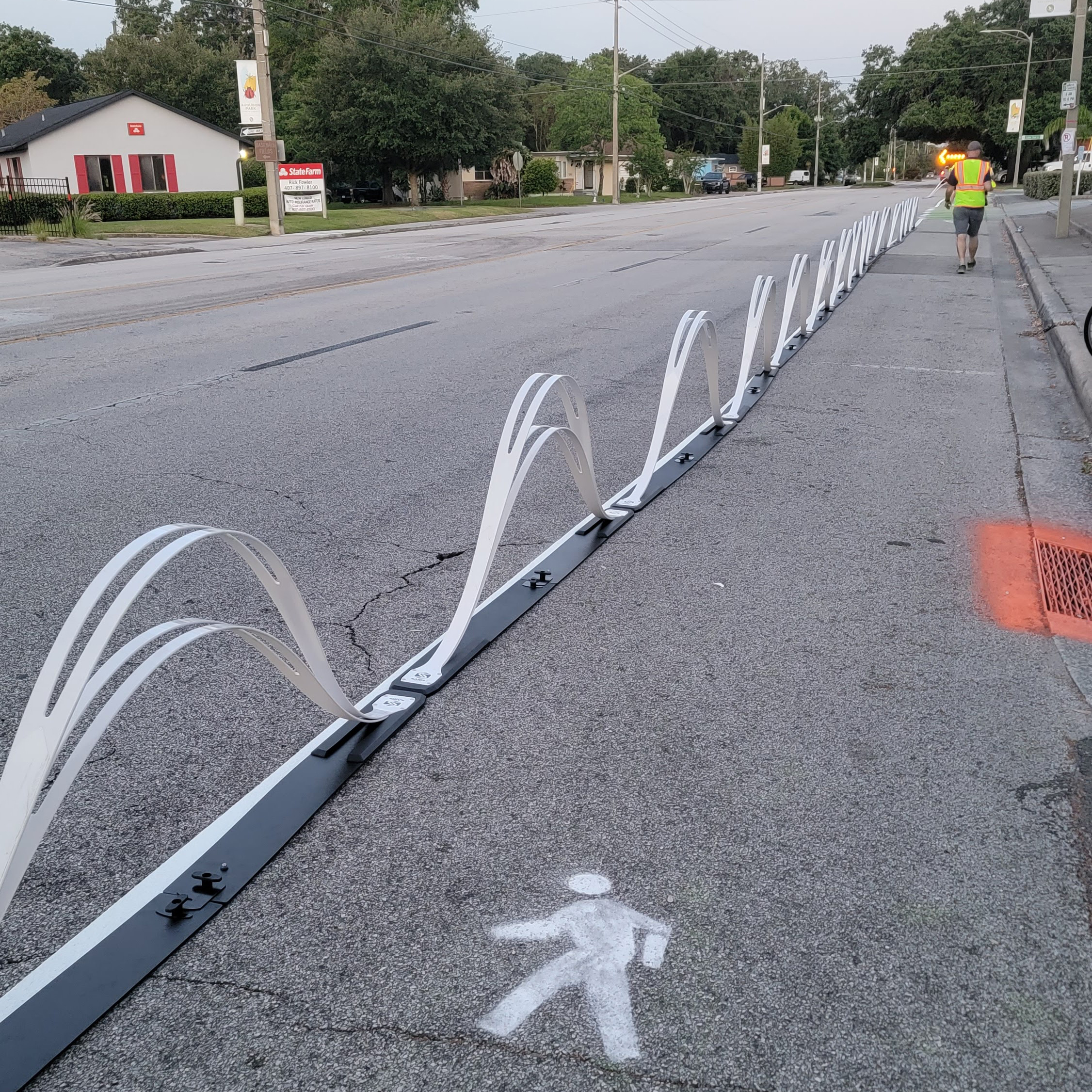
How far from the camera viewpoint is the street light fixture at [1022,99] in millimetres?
40875

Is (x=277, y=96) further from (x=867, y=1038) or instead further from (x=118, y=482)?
(x=867, y=1038)

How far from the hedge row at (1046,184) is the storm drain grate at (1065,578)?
3751cm

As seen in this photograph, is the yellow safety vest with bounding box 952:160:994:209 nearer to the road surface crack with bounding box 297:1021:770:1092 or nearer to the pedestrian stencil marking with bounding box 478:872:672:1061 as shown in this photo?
the pedestrian stencil marking with bounding box 478:872:672:1061

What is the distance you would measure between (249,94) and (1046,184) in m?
29.0

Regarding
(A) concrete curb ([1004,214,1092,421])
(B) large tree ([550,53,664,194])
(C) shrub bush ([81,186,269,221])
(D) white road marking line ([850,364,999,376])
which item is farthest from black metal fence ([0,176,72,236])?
(B) large tree ([550,53,664,194])

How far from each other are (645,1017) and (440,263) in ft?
67.8

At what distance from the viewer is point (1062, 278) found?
53.3 ft

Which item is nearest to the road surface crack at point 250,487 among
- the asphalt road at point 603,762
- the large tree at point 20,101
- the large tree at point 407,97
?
the asphalt road at point 603,762

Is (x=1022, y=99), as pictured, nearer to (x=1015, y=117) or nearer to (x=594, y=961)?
(x=1015, y=117)

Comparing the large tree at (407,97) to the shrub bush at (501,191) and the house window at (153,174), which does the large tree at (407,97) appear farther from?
the shrub bush at (501,191)

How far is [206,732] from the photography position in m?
3.60

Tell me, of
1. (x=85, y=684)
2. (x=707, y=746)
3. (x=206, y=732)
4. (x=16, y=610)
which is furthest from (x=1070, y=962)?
(x=16, y=610)

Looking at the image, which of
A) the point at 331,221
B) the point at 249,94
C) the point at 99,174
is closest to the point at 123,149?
the point at 99,174

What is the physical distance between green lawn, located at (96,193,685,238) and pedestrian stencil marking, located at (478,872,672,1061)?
103ft
